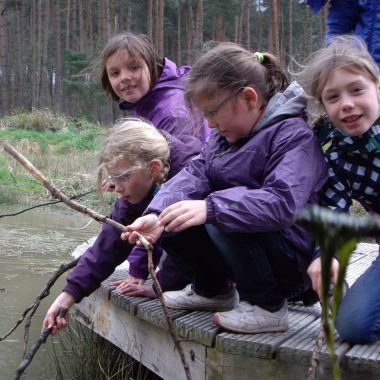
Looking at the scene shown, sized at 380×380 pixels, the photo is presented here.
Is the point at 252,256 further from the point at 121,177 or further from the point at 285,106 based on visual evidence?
the point at 121,177

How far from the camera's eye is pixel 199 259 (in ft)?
6.91

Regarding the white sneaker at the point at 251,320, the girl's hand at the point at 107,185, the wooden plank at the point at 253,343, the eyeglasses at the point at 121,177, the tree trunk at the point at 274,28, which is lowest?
the wooden plank at the point at 253,343

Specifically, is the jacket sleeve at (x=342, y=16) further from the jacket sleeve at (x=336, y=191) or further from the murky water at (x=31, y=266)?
the murky water at (x=31, y=266)

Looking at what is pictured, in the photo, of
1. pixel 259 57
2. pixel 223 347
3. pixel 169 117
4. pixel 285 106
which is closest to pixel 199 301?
pixel 223 347

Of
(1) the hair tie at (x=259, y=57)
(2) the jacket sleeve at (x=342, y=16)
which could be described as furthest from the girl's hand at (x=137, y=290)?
(2) the jacket sleeve at (x=342, y=16)

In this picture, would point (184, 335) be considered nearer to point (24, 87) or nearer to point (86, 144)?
point (86, 144)

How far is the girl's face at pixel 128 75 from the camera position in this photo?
2957 mm

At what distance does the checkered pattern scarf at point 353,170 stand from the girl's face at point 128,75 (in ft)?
4.10

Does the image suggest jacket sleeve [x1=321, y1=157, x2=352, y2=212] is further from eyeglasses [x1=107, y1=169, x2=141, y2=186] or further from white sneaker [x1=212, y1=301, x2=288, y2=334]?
eyeglasses [x1=107, y1=169, x2=141, y2=186]

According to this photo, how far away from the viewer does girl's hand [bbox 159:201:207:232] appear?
164 cm

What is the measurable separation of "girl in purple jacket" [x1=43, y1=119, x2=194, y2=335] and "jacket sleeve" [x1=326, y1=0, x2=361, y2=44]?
101 cm

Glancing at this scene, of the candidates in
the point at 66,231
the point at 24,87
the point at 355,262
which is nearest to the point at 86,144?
the point at 66,231

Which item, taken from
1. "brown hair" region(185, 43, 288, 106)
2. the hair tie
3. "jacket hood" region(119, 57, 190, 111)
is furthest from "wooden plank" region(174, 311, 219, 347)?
"jacket hood" region(119, 57, 190, 111)

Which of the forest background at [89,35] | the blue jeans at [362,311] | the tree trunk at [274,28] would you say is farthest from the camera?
the forest background at [89,35]
